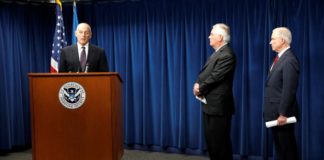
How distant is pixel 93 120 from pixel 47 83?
413 millimetres

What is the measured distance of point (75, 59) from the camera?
2.71 m

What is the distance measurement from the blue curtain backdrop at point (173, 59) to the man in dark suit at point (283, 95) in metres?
0.96

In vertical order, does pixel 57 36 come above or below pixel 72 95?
above

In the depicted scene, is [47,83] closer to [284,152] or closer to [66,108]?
[66,108]

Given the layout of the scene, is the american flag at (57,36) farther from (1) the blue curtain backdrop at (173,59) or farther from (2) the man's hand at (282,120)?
(2) the man's hand at (282,120)

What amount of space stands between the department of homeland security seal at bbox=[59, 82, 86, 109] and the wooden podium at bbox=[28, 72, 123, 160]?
2 cm

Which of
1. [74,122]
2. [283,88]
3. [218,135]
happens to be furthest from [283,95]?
[74,122]

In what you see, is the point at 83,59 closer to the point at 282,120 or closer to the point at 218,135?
the point at 218,135

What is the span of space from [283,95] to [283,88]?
60 mm

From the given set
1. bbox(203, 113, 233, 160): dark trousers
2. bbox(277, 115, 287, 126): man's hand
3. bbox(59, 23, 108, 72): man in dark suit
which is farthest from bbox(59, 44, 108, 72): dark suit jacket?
bbox(277, 115, 287, 126): man's hand

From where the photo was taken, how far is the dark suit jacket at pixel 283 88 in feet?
8.74

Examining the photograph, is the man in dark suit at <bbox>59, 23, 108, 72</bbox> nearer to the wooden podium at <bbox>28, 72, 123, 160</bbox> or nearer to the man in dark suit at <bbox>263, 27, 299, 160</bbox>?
the wooden podium at <bbox>28, 72, 123, 160</bbox>

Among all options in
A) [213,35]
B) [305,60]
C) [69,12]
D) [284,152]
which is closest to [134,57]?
[69,12]

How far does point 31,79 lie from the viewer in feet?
7.32
